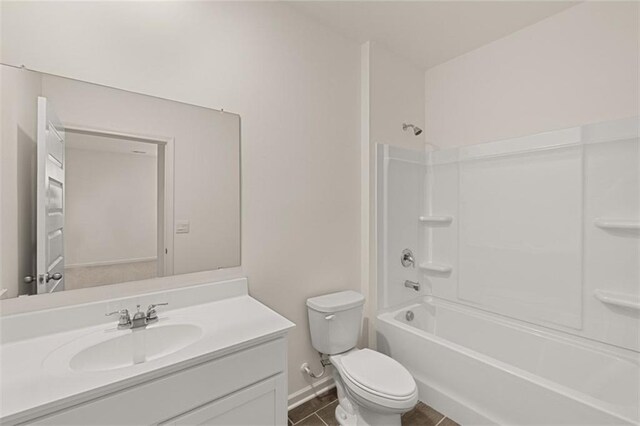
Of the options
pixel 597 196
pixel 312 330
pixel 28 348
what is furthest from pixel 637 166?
pixel 28 348

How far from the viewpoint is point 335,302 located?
1.88 m

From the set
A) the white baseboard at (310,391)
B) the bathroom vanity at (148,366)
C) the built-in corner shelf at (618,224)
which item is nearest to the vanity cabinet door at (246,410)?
the bathroom vanity at (148,366)

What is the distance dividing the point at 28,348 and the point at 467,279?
2595 millimetres

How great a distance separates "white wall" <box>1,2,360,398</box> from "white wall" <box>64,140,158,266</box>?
36 centimetres

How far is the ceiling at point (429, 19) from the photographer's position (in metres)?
1.83

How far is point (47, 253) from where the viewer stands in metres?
1.17

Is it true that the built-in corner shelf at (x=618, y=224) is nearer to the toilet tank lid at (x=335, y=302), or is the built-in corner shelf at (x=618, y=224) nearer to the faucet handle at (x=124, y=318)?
the toilet tank lid at (x=335, y=302)

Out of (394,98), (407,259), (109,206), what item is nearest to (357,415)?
(407,259)

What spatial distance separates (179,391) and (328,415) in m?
1.19

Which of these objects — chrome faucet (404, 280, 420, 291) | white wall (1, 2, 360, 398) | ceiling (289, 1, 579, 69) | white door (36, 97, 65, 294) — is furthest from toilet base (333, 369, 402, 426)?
ceiling (289, 1, 579, 69)

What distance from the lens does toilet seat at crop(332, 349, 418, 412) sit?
1418 millimetres

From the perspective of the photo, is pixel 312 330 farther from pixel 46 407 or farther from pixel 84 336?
pixel 46 407

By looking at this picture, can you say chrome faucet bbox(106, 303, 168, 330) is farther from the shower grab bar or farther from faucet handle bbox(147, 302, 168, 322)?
the shower grab bar

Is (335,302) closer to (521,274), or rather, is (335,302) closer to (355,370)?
(355,370)
